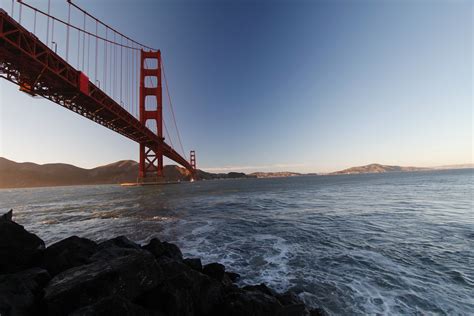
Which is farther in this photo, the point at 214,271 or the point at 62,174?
the point at 62,174

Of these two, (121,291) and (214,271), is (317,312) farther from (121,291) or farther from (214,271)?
(121,291)

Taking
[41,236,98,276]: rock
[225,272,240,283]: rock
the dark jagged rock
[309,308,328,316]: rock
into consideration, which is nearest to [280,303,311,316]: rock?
[309,308,328,316]: rock

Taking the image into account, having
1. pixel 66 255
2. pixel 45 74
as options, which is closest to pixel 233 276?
pixel 66 255

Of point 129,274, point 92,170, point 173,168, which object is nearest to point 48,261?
point 129,274

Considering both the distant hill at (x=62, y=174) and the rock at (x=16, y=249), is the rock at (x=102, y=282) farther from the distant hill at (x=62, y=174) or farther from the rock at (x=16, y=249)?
the distant hill at (x=62, y=174)

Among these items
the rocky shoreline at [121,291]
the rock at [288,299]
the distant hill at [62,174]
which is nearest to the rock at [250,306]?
the rocky shoreline at [121,291]

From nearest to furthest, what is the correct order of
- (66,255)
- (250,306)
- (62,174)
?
1. (250,306)
2. (66,255)
3. (62,174)

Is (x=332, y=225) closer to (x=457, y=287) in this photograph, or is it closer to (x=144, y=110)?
(x=457, y=287)

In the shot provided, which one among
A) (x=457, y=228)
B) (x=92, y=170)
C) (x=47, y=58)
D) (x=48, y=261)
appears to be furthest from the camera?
(x=92, y=170)

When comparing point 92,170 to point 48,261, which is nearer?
point 48,261
